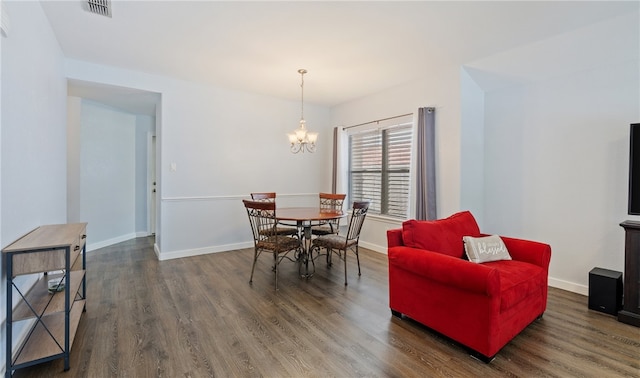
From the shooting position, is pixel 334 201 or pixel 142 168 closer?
pixel 334 201

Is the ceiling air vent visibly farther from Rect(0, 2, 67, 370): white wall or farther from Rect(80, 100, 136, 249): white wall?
Rect(80, 100, 136, 249): white wall

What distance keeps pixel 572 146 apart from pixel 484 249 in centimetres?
176

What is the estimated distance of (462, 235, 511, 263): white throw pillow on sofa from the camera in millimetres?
2490

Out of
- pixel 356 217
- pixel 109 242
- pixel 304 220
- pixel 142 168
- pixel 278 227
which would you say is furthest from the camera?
pixel 142 168

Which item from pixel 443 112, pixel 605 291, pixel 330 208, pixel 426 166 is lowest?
pixel 605 291

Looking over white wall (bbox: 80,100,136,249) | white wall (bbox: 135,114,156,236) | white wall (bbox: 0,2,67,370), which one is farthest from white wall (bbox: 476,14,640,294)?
white wall (bbox: 80,100,136,249)

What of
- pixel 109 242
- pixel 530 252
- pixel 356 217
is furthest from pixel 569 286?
pixel 109 242

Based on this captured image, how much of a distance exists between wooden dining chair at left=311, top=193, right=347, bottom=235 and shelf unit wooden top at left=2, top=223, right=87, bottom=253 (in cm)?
263

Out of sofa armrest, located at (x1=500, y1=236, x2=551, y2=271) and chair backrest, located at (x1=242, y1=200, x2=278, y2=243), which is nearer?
sofa armrest, located at (x1=500, y1=236, x2=551, y2=271)

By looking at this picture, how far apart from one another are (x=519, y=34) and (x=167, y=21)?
11.3 feet

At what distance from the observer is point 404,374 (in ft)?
5.93

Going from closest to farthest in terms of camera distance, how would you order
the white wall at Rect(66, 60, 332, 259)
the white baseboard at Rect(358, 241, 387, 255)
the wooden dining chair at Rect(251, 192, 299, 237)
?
1. the wooden dining chair at Rect(251, 192, 299, 237)
2. the white wall at Rect(66, 60, 332, 259)
3. the white baseboard at Rect(358, 241, 387, 255)

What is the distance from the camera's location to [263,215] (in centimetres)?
321

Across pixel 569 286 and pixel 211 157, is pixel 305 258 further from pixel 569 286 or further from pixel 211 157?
pixel 569 286
